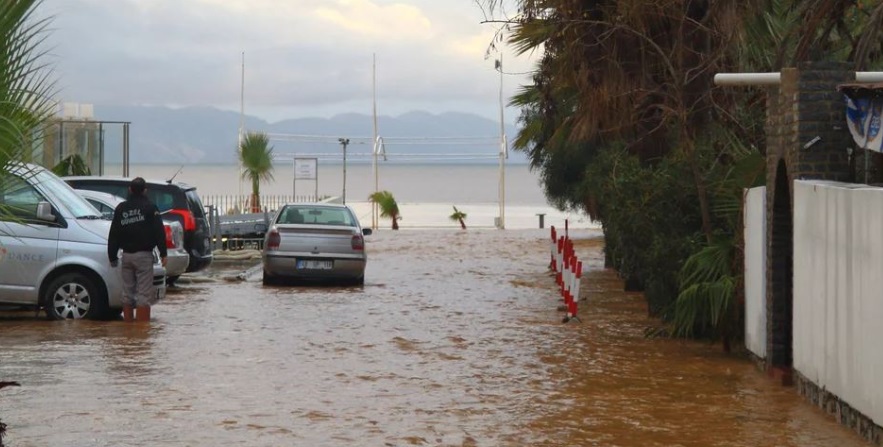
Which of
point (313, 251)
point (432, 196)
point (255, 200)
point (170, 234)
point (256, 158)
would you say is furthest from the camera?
point (432, 196)

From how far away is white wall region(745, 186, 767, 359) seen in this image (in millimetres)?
14805

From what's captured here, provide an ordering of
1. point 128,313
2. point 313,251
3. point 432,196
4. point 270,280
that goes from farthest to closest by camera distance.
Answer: point 432,196
point 270,280
point 313,251
point 128,313

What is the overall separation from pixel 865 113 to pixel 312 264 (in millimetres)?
14811

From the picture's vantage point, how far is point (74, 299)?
1858cm

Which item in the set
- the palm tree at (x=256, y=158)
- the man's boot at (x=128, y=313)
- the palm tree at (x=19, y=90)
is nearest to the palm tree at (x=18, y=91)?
the palm tree at (x=19, y=90)

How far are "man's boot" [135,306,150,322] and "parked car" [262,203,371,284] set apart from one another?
7117mm

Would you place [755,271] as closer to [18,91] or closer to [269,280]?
[18,91]

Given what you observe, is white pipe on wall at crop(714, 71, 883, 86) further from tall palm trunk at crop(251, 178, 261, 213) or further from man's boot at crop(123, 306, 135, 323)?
tall palm trunk at crop(251, 178, 261, 213)

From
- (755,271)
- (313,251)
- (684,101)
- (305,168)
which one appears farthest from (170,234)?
(305,168)

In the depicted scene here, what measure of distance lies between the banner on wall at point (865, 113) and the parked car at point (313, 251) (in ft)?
45.8

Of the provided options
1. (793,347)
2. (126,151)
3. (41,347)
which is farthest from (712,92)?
(126,151)

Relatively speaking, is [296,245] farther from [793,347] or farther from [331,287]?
[793,347]

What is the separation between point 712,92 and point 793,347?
25.1 feet

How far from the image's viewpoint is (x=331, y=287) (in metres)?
26.7
